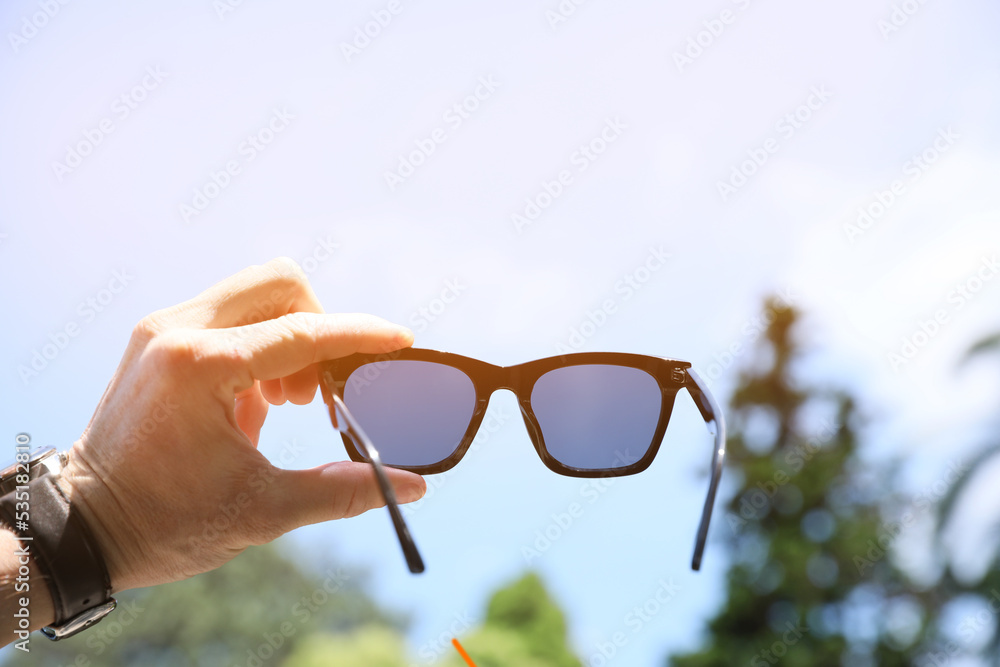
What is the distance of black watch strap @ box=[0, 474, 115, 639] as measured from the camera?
43.6 inches

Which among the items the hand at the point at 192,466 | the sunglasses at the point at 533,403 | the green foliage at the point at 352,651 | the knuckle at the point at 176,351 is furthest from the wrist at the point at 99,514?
the green foliage at the point at 352,651

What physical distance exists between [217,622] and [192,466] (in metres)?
14.6

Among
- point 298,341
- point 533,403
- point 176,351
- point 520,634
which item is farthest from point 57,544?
point 520,634

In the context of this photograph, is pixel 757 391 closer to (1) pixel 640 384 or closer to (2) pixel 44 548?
(1) pixel 640 384

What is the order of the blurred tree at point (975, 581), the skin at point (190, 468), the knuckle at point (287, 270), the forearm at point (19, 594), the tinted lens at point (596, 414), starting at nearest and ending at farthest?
the forearm at point (19, 594), the skin at point (190, 468), the knuckle at point (287, 270), the tinted lens at point (596, 414), the blurred tree at point (975, 581)

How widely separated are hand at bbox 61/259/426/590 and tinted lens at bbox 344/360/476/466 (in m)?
0.18

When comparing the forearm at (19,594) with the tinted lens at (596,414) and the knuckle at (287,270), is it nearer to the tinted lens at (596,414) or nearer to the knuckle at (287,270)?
the knuckle at (287,270)

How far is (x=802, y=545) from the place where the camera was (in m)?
9.65

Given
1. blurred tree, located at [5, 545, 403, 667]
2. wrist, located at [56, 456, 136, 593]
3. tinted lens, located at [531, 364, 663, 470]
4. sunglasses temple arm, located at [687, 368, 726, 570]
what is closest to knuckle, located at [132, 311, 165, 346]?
wrist, located at [56, 456, 136, 593]

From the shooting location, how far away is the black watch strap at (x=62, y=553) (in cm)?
111

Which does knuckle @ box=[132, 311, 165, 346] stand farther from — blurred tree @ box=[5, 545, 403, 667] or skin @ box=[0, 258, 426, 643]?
blurred tree @ box=[5, 545, 403, 667]

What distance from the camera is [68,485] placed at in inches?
47.5

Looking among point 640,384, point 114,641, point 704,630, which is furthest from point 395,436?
point 114,641

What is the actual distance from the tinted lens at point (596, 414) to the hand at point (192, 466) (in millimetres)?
453
